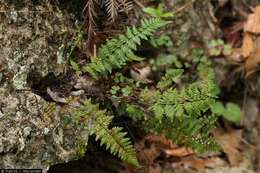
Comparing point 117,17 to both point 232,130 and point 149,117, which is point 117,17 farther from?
point 232,130

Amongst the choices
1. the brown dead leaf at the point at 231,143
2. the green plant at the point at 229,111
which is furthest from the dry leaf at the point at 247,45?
the brown dead leaf at the point at 231,143

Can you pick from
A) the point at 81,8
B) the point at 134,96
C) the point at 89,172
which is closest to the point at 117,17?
the point at 81,8

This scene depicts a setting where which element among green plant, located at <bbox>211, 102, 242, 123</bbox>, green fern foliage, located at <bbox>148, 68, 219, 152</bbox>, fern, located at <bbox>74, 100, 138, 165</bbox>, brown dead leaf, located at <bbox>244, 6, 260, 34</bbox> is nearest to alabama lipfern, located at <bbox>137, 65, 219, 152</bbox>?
green fern foliage, located at <bbox>148, 68, 219, 152</bbox>

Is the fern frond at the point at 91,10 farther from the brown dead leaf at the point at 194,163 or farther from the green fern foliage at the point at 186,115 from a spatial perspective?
the brown dead leaf at the point at 194,163

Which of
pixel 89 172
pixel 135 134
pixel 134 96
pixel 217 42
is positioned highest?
pixel 217 42

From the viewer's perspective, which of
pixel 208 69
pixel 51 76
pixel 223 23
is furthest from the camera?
pixel 223 23

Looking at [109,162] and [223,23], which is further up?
[223,23]
